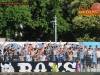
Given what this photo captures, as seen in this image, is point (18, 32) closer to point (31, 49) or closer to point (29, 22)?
point (29, 22)

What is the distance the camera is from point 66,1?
136ft

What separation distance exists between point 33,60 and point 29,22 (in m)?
18.4

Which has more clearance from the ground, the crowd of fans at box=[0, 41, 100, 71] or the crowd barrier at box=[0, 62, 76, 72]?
the crowd of fans at box=[0, 41, 100, 71]

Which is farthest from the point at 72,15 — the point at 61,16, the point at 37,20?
the point at 37,20

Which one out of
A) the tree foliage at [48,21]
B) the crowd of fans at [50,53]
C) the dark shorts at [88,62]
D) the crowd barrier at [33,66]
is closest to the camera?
the crowd barrier at [33,66]

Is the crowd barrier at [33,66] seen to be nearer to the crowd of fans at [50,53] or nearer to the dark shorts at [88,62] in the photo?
the crowd of fans at [50,53]

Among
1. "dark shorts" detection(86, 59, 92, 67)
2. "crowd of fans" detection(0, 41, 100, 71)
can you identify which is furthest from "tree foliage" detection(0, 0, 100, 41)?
"dark shorts" detection(86, 59, 92, 67)

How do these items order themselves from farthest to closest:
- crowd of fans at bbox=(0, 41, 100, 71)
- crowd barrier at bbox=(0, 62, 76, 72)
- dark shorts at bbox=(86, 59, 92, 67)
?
dark shorts at bbox=(86, 59, 92, 67)
crowd of fans at bbox=(0, 41, 100, 71)
crowd barrier at bbox=(0, 62, 76, 72)

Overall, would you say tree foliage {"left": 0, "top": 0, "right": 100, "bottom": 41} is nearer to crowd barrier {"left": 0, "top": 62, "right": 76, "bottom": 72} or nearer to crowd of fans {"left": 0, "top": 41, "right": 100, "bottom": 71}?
crowd of fans {"left": 0, "top": 41, "right": 100, "bottom": 71}

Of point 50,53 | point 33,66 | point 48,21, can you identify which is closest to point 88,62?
point 50,53

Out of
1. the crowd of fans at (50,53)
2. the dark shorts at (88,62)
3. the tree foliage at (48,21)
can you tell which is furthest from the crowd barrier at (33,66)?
the tree foliage at (48,21)

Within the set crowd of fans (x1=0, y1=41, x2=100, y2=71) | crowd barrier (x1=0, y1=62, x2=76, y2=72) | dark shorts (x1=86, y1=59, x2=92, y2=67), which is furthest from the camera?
dark shorts (x1=86, y1=59, x2=92, y2=67)

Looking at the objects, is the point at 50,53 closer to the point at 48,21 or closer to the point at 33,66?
the point at 33,66

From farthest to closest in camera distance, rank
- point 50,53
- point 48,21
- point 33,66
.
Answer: point 48,21 → point 33,66 → point 50,53
